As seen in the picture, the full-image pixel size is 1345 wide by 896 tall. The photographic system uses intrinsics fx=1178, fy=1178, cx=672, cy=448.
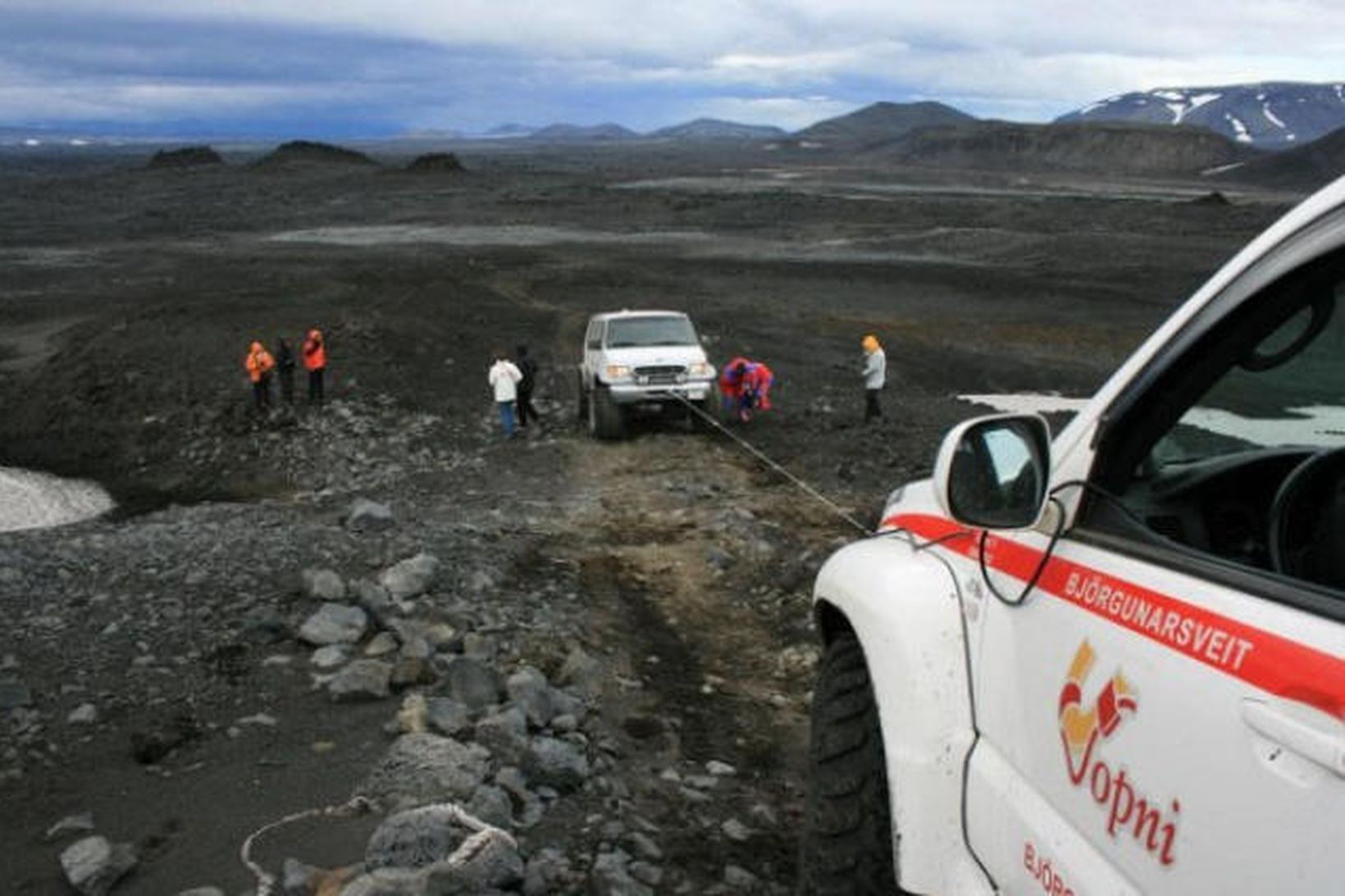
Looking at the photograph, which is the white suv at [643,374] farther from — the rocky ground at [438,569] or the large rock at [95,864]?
the large rock at [95,864]

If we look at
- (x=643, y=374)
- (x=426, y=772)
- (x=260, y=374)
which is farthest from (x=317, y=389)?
(x=426, y=772)

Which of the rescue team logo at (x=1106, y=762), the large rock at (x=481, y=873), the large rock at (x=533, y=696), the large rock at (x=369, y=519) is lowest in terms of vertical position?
the large rock at (x=369, y=519)

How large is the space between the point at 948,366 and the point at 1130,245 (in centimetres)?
2366

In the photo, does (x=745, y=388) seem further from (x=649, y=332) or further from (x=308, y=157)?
(x=308, y=157)

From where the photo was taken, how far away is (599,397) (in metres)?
16.8

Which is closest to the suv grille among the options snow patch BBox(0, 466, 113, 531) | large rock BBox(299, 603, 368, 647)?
snow patch BBox(0, 466, 113, 531)

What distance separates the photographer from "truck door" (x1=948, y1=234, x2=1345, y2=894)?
1848 millimetres

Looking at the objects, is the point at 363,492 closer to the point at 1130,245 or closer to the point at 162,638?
the point at 162,638

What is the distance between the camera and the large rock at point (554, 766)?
18.9ft

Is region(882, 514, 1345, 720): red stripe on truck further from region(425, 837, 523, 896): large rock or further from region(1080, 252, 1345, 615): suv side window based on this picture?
region(425, 837, 523, 896): large rock

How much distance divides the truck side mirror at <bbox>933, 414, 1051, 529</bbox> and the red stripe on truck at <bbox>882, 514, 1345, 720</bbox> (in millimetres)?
129

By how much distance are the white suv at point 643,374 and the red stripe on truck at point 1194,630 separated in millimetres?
13808

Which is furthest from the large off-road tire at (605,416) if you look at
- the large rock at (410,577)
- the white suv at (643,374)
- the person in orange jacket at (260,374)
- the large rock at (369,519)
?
the large rock at (410,577)

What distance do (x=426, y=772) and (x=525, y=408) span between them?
13.7m
